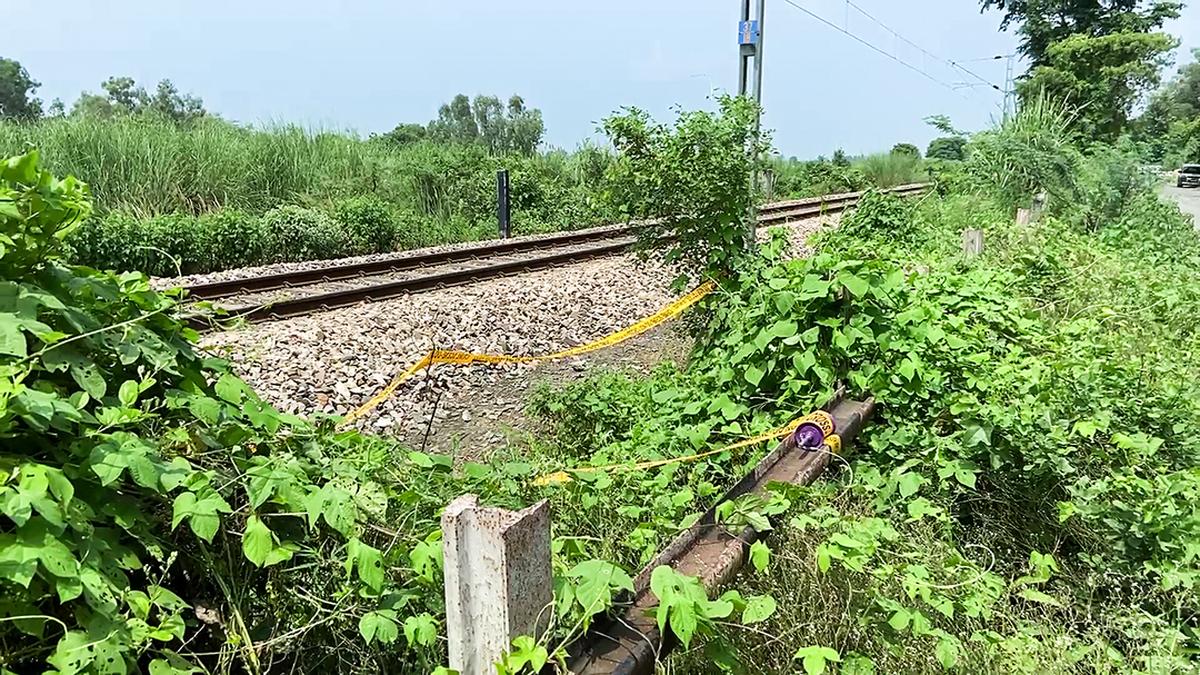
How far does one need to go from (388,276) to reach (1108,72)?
31.2 m

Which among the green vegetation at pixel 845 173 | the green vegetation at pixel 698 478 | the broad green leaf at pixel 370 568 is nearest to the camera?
the green vegetation at pixel 698 478

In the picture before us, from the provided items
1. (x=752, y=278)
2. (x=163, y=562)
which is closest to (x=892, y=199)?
(x=752, y=278)

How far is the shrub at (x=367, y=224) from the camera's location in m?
13.4

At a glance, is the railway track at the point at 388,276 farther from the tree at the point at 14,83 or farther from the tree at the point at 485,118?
the tree at the point at 14,83

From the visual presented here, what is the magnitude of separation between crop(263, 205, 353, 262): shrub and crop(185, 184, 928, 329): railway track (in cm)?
157

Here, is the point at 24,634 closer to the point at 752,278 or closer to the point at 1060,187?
the point at 752,278

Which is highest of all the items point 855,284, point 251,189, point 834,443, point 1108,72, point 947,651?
point 1108,72

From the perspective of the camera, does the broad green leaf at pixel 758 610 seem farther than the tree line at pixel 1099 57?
No

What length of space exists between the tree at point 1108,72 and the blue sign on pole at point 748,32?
2257cm

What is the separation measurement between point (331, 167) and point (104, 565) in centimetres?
1615

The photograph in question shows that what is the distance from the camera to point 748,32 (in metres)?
11.0

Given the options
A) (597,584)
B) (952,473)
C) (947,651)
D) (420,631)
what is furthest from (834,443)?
(420,631)

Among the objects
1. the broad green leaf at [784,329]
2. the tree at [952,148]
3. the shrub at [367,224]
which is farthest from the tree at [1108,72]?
the broad green leaf at [784,329]

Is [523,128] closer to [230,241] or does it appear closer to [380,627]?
[230,241]
